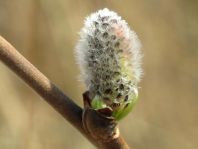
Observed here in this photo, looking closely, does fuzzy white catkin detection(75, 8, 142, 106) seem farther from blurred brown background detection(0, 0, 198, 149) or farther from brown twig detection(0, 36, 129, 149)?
blurred brown background detection(0, 0, 198, 149)

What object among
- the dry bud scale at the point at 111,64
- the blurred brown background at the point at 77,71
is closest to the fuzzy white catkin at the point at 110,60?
the dry bud scale at the point at 111,64

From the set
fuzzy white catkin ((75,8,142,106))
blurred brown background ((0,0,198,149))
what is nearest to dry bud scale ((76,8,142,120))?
fuzzy white catkin ((75,8,142,106))

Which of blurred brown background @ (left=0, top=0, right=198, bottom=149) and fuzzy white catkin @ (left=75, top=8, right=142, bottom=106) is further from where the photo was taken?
blurred brown background @ (left=0, top=0, right=198, bottom=149)

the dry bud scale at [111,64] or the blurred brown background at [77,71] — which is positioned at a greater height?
the dry bud scale at [111,64]

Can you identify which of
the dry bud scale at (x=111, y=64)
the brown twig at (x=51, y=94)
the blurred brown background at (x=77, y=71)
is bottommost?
the blurred brown background at (x=77, y=71)

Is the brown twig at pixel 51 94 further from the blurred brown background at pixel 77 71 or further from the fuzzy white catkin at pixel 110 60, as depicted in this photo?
the blurred brown background at pixel 77 71

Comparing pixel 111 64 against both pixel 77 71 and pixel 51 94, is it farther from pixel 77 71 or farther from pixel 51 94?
pixel 77 71

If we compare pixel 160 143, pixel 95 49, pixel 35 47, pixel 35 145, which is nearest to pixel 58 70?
pixel 35 47
